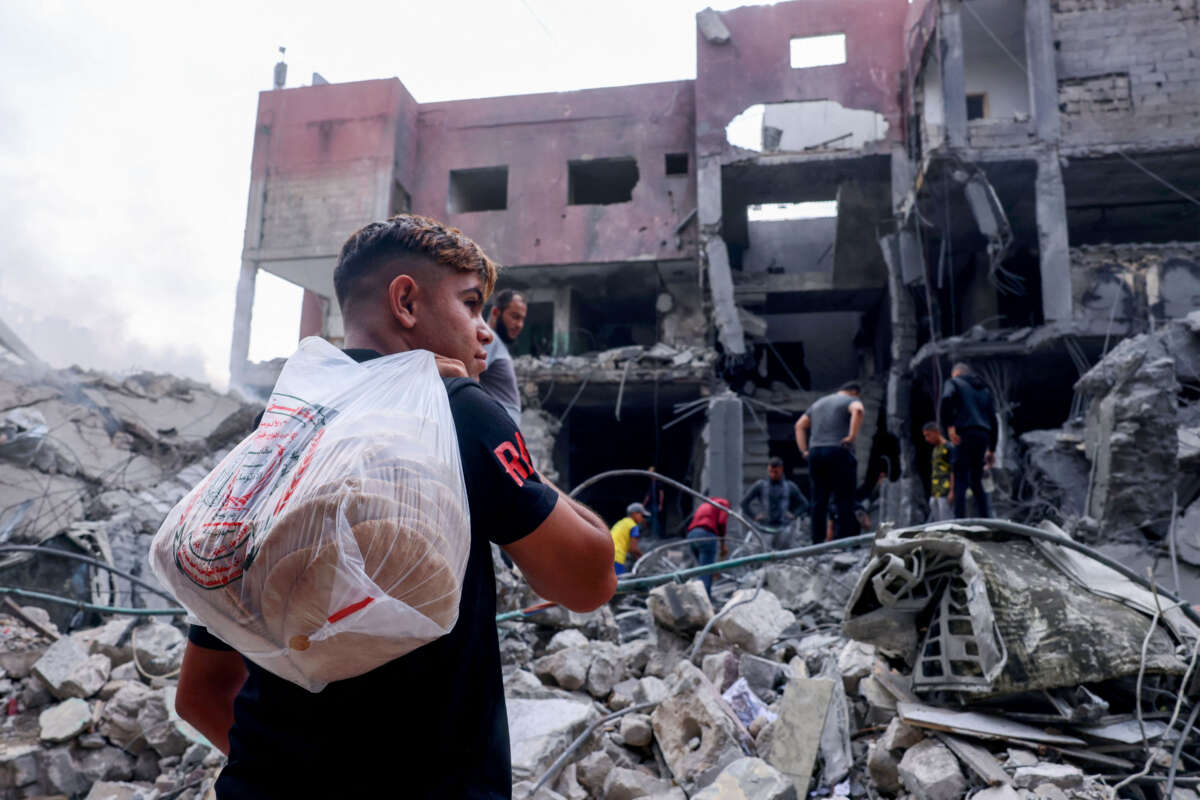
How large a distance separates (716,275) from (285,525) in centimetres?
1430

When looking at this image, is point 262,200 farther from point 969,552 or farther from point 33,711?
point 969,552

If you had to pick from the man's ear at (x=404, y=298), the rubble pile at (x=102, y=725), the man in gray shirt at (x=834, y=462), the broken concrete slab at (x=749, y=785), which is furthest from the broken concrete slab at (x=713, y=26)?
the man's ear at (x=404, y=298)

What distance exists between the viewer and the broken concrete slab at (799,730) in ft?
8.59

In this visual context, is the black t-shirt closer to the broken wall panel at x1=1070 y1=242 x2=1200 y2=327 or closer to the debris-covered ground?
the debris-covered ground

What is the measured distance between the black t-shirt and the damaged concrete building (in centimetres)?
1006

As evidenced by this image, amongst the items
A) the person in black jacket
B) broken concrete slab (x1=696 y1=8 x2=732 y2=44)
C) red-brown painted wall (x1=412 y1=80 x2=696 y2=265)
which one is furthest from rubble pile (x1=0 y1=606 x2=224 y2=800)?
broken concrete slab (x1=696 y1=8 x2=732 y2=44)

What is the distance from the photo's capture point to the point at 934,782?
2301 mm

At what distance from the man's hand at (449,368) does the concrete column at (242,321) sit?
17582 mm

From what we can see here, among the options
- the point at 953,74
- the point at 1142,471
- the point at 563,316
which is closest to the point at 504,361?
the point at 1142,471

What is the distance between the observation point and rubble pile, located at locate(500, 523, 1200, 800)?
2.38m

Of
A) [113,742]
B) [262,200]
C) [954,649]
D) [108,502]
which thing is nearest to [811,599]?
[954,649]

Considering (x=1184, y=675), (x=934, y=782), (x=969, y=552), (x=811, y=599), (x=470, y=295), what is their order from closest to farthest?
(x=470, y=295) → (x=934, y=782) → (x=1184, y=675) → (x=969, y=552) → (x=811, y=599)

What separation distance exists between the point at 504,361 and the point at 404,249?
6.39 feet

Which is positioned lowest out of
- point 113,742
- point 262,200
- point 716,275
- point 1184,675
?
point 113,742
